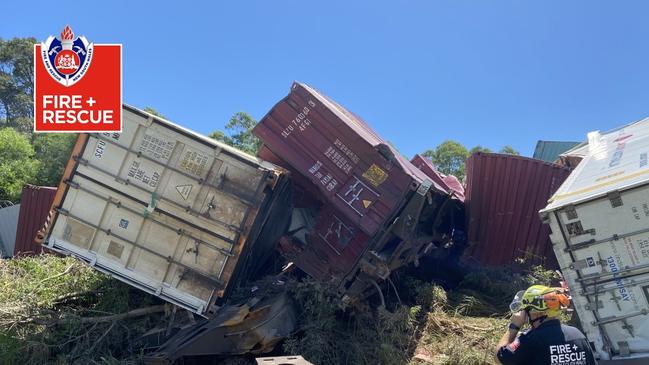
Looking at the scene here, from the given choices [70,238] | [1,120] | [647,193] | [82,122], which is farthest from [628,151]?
[1,120]

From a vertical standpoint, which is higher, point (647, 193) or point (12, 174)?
point (12, 174)

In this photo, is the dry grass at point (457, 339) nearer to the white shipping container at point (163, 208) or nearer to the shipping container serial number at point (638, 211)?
the shipping container serial number at point (638, 211)

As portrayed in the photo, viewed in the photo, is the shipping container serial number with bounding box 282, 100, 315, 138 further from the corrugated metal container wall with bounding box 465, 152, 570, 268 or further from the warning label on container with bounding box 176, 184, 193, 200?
the corrugated metal container wall with bounding box 465, 152, 570, 268

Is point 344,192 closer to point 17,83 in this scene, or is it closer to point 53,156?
point 53,156

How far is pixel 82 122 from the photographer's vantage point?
23.6 feet

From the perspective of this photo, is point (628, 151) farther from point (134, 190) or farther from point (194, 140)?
point (134, 190)

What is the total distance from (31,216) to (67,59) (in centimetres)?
511

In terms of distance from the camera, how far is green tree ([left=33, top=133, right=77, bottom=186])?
21.2 meters

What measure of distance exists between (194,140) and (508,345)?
454cm

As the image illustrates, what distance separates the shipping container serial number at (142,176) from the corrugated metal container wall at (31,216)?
8397mm

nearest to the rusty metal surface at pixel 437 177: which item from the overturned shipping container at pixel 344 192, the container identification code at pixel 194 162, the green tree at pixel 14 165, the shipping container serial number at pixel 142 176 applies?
the overturned shipping container at pixel 344 192

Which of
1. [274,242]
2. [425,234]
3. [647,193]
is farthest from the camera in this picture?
[425,234]

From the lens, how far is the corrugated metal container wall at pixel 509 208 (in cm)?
841

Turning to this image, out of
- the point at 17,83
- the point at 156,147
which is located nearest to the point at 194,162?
the point at 156,147
